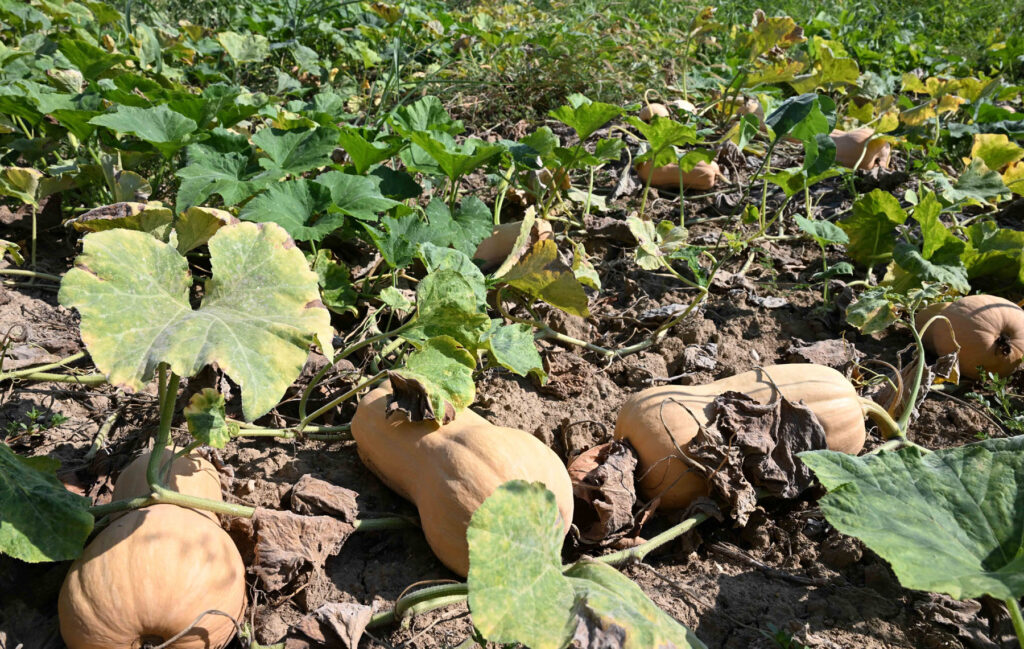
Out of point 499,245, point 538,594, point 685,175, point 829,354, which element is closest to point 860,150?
point 685,175

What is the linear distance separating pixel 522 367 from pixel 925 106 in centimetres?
300

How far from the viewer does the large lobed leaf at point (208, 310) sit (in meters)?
1.33

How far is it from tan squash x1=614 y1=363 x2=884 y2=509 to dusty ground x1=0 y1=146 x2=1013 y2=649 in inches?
4.2

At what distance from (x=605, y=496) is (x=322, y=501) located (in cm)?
66

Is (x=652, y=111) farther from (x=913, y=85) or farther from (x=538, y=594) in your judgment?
(x=538, y=594)

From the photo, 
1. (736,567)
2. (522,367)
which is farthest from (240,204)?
(736,567)

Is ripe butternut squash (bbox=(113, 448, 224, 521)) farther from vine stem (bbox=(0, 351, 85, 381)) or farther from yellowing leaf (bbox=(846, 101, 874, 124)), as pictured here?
yellowing leaf (bbox=(846, 101, 874, 124))

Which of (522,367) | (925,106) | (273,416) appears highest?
(925,106)

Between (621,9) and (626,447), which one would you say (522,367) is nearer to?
(626,447)

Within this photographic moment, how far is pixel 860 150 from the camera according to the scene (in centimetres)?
392

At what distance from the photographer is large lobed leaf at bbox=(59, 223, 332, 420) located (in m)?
1.33

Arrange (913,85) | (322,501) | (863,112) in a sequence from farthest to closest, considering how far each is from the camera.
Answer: (913,85) → (863,112) → (322,501)

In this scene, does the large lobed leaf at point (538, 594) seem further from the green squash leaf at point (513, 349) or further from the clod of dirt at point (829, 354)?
the clod of dirt at point (829, 354)

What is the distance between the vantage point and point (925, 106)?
3.88 metres
